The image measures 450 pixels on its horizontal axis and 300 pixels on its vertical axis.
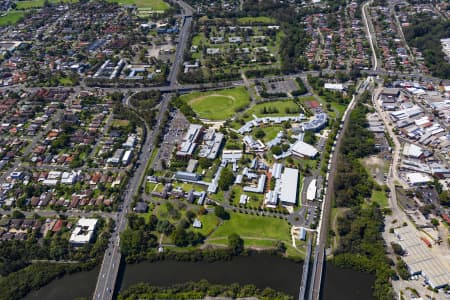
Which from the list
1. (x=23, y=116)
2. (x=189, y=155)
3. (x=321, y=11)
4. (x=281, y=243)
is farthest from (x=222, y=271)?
(x=321, y=11)

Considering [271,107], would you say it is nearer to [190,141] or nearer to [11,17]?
[190,141]

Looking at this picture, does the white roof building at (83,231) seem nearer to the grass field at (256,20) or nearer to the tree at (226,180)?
the tree at (226,180)

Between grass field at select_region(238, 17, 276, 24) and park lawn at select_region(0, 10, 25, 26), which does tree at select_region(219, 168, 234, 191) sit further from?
park lawn at select_region(0, 10, 25, 26)

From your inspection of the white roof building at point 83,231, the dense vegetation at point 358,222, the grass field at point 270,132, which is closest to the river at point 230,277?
the dense vegetation at point 358,222

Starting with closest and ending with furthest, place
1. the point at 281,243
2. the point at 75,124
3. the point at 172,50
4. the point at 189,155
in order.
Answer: the point at 281,243, the point at 189,155, the point at 75,124, the point at 172,50

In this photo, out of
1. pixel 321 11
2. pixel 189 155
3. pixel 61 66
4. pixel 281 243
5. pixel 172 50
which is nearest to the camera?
pixel 281 243

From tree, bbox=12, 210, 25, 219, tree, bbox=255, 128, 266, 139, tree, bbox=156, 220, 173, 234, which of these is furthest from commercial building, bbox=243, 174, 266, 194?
tree, bbox=12, 210, 25, 219

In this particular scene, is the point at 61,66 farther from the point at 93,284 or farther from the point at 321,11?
the point at 321,11
